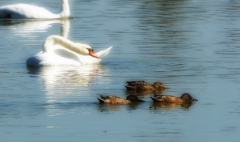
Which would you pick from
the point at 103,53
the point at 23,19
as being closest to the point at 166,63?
→ the point at 103,53

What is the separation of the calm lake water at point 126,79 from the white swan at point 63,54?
0.99ft

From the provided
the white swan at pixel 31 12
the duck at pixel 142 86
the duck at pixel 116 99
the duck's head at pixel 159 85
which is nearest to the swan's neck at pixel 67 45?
the duck at pixel 142 86

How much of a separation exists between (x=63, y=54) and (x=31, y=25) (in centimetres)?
960

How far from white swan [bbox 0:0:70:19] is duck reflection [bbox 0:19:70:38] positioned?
22 cm

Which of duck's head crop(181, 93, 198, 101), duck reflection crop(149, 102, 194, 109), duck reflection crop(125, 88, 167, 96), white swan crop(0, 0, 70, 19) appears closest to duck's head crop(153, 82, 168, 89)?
duck reflection crop(125, 88, 167, 96)

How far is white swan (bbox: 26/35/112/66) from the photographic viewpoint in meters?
16.7

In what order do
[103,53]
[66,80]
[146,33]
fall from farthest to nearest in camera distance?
[146,33]
[103,53]
[66,80]

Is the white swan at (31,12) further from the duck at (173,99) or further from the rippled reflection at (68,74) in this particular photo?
the duck at (173,99)

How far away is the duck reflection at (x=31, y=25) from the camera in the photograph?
24.3 meters

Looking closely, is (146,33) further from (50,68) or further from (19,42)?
(50,68)

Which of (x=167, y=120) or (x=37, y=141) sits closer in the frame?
(x=37, y=141)

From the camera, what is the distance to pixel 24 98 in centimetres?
1240

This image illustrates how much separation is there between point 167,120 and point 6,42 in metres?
11.2

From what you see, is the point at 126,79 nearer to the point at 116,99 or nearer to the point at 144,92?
the point at 144,92
